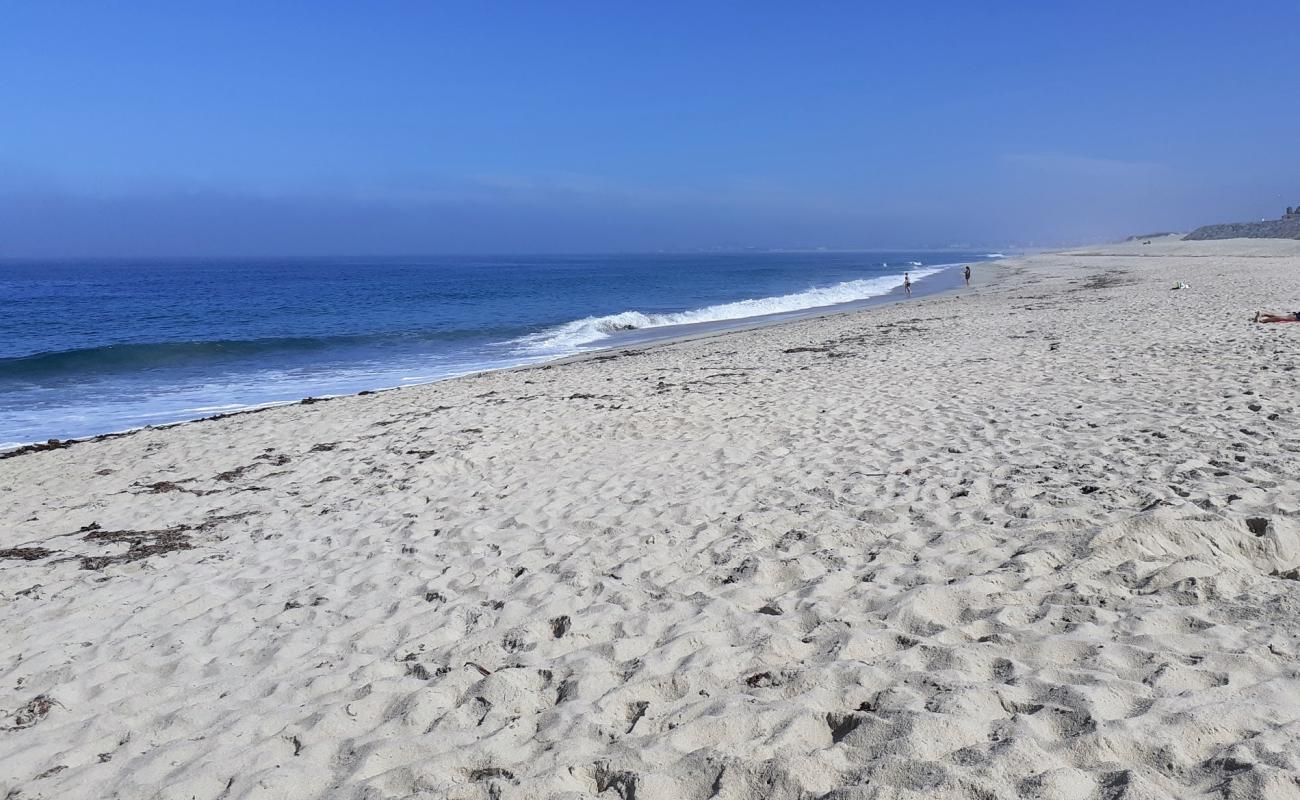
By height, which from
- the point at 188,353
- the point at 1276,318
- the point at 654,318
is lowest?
the point at 188,353

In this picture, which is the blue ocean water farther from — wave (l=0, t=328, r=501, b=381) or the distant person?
the distant person

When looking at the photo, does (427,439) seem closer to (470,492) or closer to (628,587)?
(470,492)

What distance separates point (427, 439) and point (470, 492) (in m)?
2.49

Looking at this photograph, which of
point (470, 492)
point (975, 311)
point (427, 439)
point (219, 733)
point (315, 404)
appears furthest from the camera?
point (975, 311)

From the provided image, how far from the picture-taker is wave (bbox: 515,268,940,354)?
88.0 ft

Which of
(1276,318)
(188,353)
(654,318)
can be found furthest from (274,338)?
(1276,318)

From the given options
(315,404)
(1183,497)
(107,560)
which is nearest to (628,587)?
(1183,497)

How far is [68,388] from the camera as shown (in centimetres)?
1944

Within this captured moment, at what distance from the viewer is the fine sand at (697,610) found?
9.11 feet

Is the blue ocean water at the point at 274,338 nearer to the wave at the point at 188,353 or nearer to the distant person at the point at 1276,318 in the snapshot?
the wave at the point at 188,353

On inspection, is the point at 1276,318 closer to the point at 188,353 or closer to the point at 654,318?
the point at 654,318

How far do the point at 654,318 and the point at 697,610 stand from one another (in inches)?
1239

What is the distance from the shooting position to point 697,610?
4.12m

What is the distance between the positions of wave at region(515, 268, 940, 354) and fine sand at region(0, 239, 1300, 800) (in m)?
16.8
